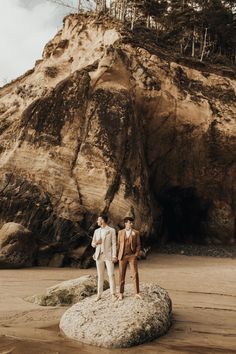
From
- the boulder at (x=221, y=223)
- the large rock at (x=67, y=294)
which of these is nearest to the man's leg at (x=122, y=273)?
the large rock at (x=67, y=294)

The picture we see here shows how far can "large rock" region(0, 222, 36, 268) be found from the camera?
13.9m

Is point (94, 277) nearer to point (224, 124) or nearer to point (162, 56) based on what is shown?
point (224, 124)

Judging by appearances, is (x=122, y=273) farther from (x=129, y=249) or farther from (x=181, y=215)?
(x=181, y=215)

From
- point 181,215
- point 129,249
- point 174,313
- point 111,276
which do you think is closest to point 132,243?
point 129,249

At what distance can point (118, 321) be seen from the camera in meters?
6.70

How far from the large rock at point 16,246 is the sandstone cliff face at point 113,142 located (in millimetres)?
660

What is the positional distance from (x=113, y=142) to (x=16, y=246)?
236 inches

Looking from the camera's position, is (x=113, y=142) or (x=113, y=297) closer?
(x=113, y=297)

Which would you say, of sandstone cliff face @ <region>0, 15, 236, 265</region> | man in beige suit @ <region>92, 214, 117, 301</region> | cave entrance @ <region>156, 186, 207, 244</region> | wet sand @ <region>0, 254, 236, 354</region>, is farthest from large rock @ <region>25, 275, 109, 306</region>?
cave entrance @ <region>156, 186, 207, 244</region>

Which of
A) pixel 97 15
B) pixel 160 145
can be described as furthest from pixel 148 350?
pixel 97 15

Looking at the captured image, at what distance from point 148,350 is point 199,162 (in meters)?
17.8

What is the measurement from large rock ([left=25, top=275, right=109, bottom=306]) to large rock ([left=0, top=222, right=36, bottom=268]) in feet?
16.4

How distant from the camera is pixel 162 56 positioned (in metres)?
23.6

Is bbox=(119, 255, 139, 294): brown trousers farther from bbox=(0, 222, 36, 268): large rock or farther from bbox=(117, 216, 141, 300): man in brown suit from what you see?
bbox=(0, 222, 36, 268): large rock
